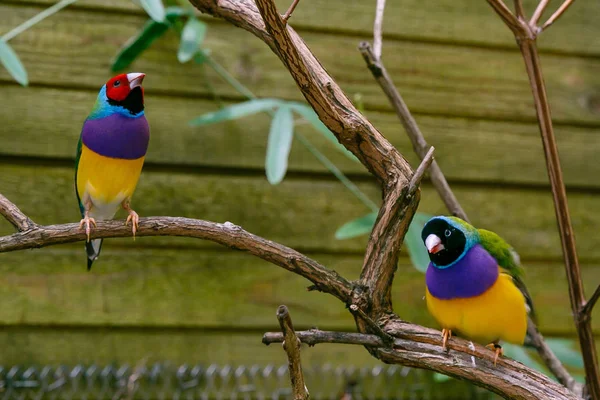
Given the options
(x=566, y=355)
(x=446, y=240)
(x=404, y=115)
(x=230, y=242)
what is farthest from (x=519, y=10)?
(x=566, y=355)

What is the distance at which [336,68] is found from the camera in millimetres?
1838

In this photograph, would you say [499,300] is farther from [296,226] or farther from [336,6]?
[336,6]

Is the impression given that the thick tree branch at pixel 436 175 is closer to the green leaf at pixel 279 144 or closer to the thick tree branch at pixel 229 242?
the green leaf at pixel 279 144

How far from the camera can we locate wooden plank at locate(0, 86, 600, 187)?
1.66m

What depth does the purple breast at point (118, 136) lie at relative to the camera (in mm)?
1173

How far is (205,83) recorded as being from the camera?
69.6 inches

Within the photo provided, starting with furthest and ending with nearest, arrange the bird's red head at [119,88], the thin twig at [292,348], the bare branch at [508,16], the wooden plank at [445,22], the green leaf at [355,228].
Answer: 1. the wooden plank at [445,22]
2. the green leaf at [355,228]
3. the bird's red head at [119,88]
4. the bare branch at [508,16]
5. the thin twig at [292,348]

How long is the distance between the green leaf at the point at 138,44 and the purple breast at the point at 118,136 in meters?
0.44

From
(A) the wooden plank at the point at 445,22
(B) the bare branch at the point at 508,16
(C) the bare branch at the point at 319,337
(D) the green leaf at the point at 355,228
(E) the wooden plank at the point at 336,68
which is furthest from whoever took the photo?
(A) the wooden plank at the point at 445,22

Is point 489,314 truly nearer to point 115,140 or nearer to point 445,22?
point 115,140

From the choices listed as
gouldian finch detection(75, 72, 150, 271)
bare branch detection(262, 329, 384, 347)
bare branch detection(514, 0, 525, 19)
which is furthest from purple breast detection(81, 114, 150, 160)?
bare branch detection(514, 0, 525, 19)

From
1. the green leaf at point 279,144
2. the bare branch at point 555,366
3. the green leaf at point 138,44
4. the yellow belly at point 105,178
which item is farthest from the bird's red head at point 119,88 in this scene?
the bare branch at point 555,366

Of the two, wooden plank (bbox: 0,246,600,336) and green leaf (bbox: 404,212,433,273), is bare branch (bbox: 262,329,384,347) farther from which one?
wooden plank (bbox: 0,246,600,336)

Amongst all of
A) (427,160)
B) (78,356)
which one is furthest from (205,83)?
(427,160)
